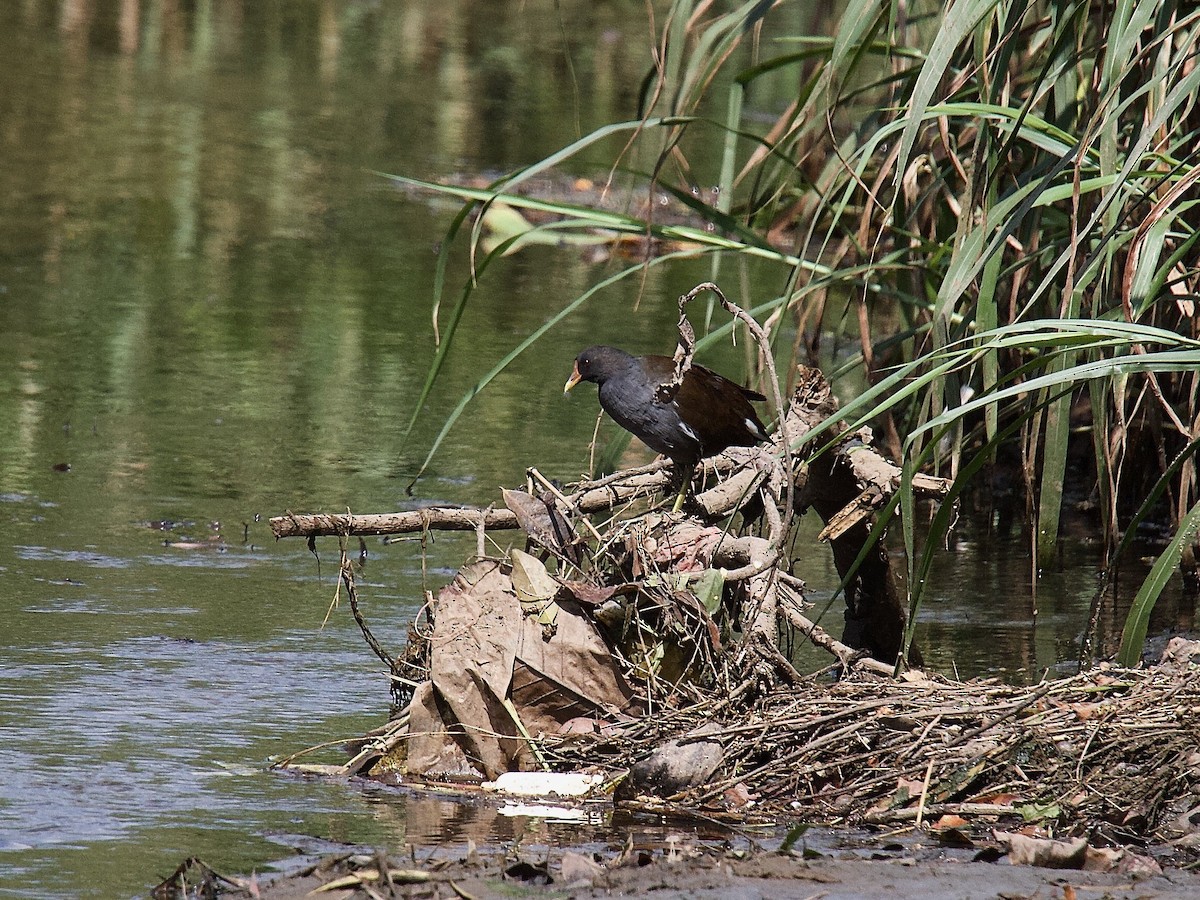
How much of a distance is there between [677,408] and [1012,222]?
1.11 metres

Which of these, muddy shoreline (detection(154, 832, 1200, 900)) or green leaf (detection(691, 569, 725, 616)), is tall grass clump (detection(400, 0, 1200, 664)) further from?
muddy shoreline (detection(154, 832, 1200, 900))

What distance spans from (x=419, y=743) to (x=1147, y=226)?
203 cm

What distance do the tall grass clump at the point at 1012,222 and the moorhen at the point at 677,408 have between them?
27 centimetres

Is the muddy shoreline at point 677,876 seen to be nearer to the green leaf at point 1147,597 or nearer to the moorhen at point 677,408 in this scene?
the green leaf at point 1147,597

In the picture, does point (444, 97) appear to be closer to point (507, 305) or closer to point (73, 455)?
point (507, 305)

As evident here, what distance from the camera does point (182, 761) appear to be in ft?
13.9

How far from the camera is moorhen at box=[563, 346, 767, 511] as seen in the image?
527 centimetres

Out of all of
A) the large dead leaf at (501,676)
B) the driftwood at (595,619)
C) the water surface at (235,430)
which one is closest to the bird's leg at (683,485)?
the driftwood at (595,619)

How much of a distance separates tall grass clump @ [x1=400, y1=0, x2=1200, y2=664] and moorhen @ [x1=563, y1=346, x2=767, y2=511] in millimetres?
274

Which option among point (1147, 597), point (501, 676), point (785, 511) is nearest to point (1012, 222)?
point (785, 511)

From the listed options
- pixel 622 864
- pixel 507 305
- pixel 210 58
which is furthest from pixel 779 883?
pixel 210 58

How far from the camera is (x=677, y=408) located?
5277 millimetres

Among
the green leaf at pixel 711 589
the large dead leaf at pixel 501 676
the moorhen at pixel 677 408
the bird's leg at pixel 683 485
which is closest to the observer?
the large dead leaf at pixel 501 676

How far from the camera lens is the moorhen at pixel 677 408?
17.3 feet
